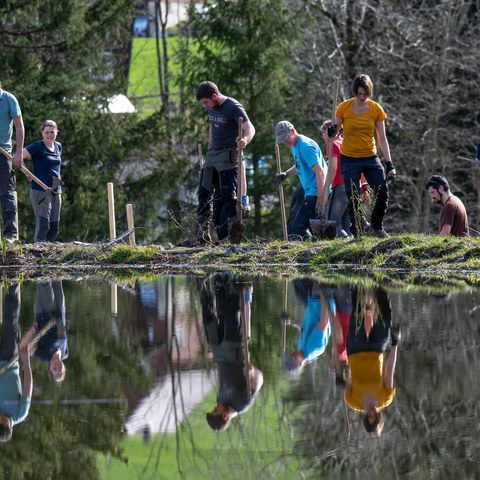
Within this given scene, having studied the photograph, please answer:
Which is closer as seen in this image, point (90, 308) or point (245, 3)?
point (90, 308)

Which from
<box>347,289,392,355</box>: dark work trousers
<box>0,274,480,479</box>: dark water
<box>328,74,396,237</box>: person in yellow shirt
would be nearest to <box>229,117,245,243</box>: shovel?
<box>328,74,396,237</box>: person in yellow shirt

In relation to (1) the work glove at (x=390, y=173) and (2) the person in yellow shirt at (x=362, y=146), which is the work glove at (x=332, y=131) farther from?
(1) the work glove at (x=390, y=173)

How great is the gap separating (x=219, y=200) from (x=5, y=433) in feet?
28.8

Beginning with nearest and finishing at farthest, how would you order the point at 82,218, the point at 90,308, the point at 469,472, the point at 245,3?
1. the point at 469,472
2. the point at 90,308
3. the point at 82,218
4. the point at 245,3

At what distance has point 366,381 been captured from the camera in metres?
6.47

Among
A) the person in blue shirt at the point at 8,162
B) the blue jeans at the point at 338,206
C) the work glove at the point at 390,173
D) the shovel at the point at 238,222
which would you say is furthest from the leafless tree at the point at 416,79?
the person in blue shirt at the point at 8,162

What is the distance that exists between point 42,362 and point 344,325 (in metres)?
2.04

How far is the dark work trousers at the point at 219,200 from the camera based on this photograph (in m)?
14.1

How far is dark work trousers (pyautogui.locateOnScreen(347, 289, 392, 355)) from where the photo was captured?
24.6ft

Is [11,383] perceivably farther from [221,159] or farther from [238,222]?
[221,159]

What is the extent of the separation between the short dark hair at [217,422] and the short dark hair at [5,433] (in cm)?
84

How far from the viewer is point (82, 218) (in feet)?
90.7

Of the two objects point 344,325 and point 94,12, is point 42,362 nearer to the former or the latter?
point 344,325

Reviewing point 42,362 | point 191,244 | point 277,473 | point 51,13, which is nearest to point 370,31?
point 51,13
